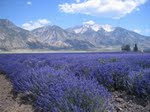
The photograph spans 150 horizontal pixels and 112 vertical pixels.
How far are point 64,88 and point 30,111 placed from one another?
3.86ft

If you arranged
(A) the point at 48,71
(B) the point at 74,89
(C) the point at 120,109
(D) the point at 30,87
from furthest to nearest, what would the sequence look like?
(A) the point at 48,71 < (D) the point at 30,87 < (C) the point at 120,109 < (B) the point at 74,89

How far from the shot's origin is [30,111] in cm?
456

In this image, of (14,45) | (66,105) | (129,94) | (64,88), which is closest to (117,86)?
(129,94)

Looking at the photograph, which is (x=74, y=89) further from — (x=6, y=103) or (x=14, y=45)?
(x=14, y=45)

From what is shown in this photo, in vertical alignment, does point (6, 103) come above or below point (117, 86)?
below

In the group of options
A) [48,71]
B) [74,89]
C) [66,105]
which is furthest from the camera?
[48,71]

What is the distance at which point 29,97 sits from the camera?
540 centimetres

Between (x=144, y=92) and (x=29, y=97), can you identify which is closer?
(x=144, y=92)

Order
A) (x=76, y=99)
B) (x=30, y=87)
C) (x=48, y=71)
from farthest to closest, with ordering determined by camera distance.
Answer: (x=48, y=71) → (x=30, y=87) → (x=76, y=99)

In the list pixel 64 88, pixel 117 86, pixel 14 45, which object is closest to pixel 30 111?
pixel 64 88

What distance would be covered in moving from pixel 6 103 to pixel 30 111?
1339 millimetres

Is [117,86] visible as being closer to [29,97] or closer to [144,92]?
[144,92]

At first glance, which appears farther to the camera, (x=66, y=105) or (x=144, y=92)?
(x=144, y=92)

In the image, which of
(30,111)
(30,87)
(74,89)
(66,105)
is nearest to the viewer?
(66,105)
